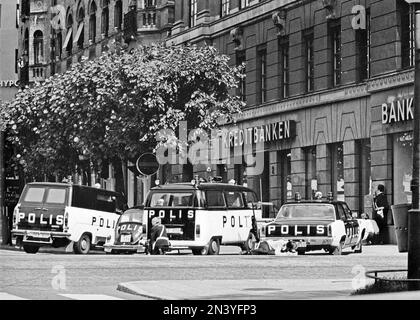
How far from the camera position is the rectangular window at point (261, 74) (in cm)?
4809

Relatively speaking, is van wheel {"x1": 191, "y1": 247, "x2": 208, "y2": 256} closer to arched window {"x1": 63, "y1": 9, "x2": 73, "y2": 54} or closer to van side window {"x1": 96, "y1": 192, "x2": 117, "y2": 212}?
van side window {"x1": 96, "y1": 192, "x2": 117, "y2": 212}

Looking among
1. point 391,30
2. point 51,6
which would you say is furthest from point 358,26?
point 51,6

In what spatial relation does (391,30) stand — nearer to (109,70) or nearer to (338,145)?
(338,145)

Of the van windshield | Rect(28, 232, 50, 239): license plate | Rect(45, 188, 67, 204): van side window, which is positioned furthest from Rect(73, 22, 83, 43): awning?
the van windshield

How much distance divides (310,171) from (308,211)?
1123cm

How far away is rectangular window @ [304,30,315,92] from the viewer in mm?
44188

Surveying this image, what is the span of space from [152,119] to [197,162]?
6.41m

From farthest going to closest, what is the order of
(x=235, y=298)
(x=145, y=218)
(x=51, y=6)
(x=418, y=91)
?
(x=51, y=6) < (x=145, y=218) < (x=418, y=91) < (x=235, y=298)

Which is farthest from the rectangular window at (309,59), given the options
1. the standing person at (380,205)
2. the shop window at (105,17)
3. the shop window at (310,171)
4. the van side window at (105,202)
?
the shop window at (105,17)

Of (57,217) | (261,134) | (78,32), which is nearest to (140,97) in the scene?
(261,134)

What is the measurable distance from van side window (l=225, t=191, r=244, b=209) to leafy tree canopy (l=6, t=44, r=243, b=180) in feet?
33.5

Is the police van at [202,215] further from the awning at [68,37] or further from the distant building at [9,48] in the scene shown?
the distant building at [9,48]

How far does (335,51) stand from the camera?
140 ft

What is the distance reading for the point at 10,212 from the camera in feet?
147
